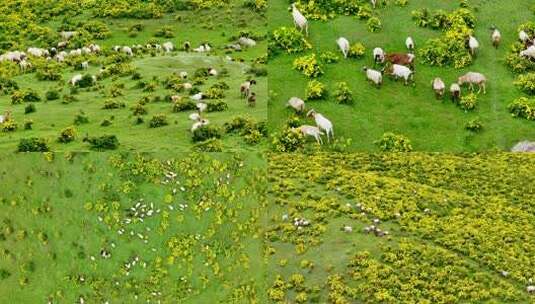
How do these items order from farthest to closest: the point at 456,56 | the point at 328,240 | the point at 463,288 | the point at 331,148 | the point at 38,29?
the point at 38,29
the point at 456,56
the point at 331,148
the point at 328,240
the point at 463,288

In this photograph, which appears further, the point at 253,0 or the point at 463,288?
the point at 253,0

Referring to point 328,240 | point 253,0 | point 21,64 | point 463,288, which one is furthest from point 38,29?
point 463,288

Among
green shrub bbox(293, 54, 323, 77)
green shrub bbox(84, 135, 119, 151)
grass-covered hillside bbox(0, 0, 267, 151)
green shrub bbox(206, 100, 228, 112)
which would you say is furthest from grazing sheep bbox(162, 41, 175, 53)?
green shrub bbox(84, 135, 119, 151)

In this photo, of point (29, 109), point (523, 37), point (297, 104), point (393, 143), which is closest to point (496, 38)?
point (523, 37)

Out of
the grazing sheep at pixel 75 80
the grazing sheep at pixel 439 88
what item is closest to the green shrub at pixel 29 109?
the grazing sheep at pixel 75 80

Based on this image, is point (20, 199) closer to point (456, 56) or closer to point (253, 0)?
point (456, 56)

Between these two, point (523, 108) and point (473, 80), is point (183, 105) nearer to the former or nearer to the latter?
point (473, 80)
